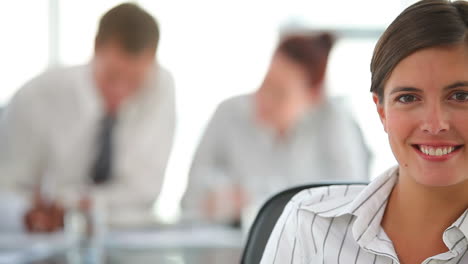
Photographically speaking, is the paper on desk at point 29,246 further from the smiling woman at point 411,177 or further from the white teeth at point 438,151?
the white teeth at point 438,151

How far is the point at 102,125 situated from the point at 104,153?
123 millimetres

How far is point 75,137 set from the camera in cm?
349

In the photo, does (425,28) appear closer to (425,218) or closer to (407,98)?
(407,98)

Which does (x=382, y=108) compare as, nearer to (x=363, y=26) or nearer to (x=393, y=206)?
(x=393, y=206)

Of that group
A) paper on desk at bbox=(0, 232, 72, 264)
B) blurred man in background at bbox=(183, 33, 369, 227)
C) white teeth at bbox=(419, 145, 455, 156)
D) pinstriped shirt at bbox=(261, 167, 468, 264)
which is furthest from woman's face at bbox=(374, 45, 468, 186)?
blurred man in background at bbox=(183, 33, 369, 227)

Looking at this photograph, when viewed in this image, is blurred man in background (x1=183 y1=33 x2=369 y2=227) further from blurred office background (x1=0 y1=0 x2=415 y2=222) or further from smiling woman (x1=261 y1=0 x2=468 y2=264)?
blurred office background (x1=0 y1=0 x2=415 y2=222)

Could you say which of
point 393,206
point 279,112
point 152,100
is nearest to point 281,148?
point 279,112

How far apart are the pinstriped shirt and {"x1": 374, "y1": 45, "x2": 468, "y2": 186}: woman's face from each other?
110mm

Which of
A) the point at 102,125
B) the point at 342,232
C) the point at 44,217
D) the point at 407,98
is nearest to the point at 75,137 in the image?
the point at 102,125

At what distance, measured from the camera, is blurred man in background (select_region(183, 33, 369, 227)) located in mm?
3371

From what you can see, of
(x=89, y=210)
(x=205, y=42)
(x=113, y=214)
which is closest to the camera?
(x=89, y=210)

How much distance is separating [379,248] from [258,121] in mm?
2284

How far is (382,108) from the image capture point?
4.33 ft

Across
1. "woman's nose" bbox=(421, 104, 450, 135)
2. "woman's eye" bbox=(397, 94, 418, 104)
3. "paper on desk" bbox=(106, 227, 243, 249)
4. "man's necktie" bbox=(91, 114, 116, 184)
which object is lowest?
"paper on desk" bbox=(106, 227, 243, 249)
